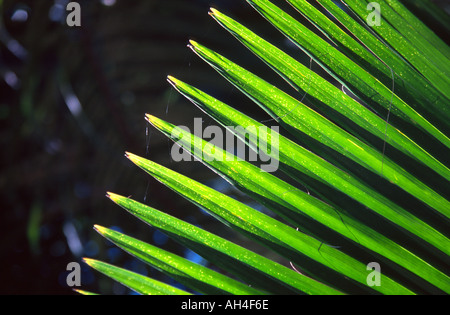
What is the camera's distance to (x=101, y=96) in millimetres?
1688

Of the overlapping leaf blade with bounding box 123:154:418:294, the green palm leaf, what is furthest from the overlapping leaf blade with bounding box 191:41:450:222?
the overlapping leaf blade with bounding box 123:154:418:294

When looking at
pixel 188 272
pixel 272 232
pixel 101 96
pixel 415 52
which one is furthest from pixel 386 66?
pixel 101 96

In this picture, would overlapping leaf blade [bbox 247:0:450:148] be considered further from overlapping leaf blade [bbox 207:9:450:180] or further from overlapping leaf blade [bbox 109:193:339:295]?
overlapping leaf blade [bbox 109:193:339:295]

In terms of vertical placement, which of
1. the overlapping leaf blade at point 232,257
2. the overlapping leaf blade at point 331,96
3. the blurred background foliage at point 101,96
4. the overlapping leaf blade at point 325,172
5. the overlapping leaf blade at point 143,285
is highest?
the blurred background foliage at point 101,96

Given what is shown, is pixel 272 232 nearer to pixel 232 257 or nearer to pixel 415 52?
pixel 232 257

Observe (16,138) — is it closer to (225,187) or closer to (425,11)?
(225,187)

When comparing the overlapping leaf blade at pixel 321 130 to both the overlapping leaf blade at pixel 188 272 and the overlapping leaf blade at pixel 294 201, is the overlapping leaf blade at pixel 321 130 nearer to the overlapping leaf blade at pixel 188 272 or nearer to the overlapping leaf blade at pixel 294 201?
the overlapping leaf blade at pixel 294 201

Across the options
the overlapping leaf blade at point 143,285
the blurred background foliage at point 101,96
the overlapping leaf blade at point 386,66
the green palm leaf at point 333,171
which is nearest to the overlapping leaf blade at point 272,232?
the green palm leaf at point 333,171

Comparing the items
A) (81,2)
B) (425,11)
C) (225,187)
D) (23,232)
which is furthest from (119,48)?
(425,11)

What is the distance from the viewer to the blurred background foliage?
1622mm

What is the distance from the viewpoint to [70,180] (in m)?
1.83

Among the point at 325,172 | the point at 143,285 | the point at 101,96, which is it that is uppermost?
the point at 101,96

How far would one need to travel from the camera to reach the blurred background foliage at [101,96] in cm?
162

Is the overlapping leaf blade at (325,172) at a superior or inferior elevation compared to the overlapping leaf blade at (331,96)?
inferior
